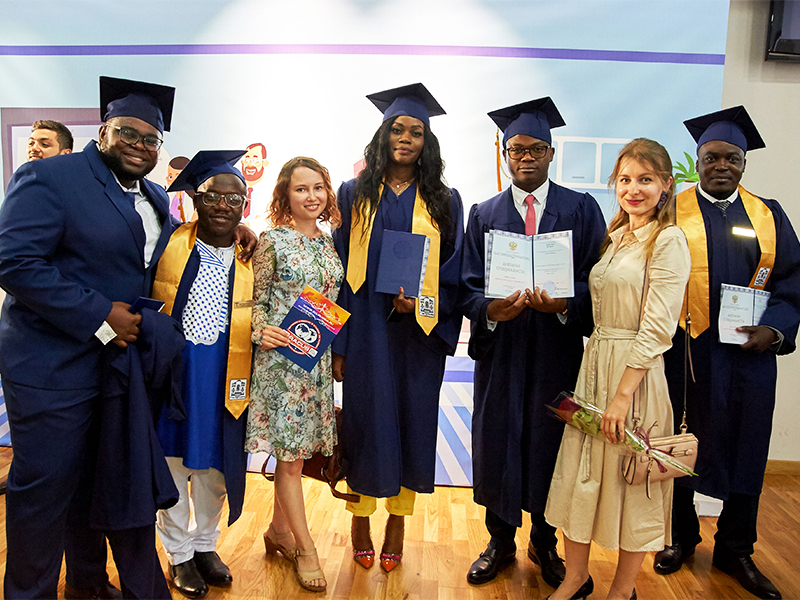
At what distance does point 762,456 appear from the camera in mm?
2580

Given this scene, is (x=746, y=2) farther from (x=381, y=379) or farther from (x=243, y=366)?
(x=243, y=366)

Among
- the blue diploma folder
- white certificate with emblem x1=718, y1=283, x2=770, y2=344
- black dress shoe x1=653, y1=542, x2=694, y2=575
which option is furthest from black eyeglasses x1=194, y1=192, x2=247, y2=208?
black dress shoe x1=653, y1=542, x2=694, y2=575

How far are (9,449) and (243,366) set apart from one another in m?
3.03

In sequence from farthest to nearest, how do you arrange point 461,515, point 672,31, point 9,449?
1. point 9,449
2. point 672,31
3. point 461,515

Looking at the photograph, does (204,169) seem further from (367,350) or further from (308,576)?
(308,576)

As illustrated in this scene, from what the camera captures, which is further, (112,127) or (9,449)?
(9,449)

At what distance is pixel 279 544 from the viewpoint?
2713 mm

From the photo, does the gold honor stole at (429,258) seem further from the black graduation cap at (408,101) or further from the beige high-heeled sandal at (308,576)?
the beige high-heeled sandal at (308,576)

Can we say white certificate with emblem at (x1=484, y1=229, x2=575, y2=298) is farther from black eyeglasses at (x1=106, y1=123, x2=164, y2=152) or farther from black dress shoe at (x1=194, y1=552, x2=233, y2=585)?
black dress shoe at (x1=194, y1=552, x2=233, y2=585)

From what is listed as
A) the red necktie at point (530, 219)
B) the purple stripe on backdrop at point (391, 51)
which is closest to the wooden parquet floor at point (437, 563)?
the red necktie at point (530, 219)

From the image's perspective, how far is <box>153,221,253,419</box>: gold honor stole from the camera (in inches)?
87.1

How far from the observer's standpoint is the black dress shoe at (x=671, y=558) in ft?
8.79

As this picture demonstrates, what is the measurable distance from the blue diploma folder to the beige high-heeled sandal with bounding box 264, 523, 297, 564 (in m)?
1.41

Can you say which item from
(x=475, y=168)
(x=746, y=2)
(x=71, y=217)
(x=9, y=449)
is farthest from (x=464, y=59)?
(x=9, y=449)
